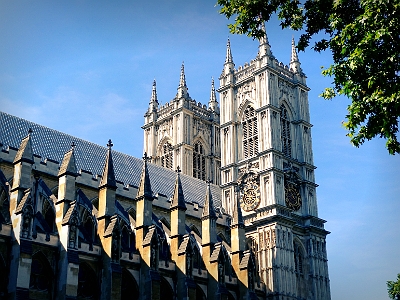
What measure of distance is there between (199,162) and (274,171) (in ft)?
39.9

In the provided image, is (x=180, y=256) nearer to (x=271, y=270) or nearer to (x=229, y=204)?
(x=271, y=270)

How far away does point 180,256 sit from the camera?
37.1 metres

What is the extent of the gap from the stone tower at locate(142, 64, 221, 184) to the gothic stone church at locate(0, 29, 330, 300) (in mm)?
137

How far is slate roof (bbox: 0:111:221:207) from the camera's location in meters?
39.1

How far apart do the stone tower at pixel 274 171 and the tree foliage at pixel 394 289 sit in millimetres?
14040

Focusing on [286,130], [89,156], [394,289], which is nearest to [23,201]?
[89,156]

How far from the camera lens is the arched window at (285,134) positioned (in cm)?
4988

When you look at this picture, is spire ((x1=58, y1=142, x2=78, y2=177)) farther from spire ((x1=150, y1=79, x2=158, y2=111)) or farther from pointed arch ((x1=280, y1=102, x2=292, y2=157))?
spire ((x1=150, y1=79, x2=158, y2=111))

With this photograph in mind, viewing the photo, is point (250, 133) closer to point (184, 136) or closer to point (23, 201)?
point (184, 136)

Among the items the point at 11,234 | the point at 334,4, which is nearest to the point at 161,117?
the point at 11,234

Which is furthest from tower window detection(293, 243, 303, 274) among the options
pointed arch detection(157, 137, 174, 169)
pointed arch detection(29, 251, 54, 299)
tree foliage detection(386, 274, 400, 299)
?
pointed arch detection(29, 251, 54, 299)

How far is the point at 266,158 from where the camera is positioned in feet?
156

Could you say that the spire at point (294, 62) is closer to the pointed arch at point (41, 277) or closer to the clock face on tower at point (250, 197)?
the clock face on tower at point (250, 197)

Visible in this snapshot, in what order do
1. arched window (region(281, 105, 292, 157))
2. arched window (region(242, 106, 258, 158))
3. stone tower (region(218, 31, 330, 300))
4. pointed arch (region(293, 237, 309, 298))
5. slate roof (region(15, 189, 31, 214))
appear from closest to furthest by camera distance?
slate roof (region(15, 189, 31, 214)) < stone tower (region(218, 31, 330, 300)) < pointed arch (region(293, 237, 309, 298)) < arched window (region(242, 106, 258, 158)) < arched window (region(281, 105, 292, 157))
